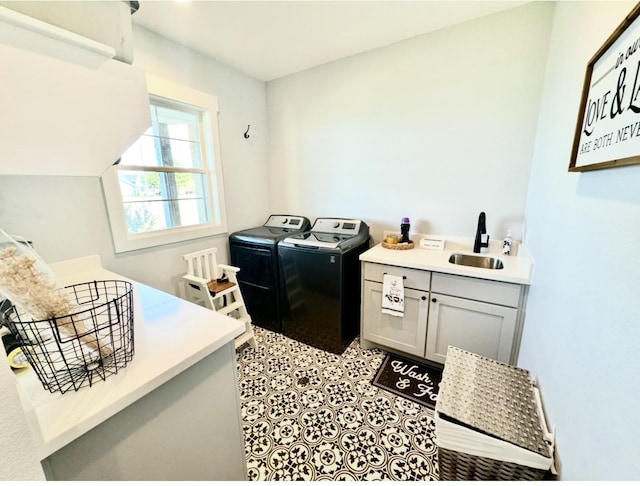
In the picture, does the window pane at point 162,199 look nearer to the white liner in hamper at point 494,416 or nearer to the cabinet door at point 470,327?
the cabinet door at point 470,327

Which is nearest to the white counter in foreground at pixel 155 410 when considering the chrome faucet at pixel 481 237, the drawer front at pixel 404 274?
the drawer front at pixel 404 274

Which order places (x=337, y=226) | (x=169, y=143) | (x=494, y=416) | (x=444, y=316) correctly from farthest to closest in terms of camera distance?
(x=337, y=226) → (x=169, y=143) → (x=444, y=316) → (x=494, y=416)

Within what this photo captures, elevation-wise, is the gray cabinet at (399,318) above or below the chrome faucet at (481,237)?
below

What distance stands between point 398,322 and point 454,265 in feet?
2.02

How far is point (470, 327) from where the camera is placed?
1753 millimetres

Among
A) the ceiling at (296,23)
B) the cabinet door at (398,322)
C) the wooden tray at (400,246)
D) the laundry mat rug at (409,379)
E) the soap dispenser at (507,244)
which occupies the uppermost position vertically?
the ceiling at (296,23)

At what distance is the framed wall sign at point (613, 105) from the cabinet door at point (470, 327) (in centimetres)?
102

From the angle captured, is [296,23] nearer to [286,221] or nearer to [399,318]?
[286,221]

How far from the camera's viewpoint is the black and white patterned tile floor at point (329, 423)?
134 cm

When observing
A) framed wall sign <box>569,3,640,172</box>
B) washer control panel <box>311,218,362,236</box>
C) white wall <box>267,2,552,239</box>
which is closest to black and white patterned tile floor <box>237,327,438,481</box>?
washer control panel <box>311,218,362,236</box>

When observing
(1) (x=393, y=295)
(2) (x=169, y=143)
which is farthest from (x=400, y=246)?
(2) (x=169, y=143)

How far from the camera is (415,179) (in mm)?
2299

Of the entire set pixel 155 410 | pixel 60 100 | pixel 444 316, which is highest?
pixel 60 100

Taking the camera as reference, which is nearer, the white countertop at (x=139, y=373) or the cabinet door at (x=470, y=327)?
the white countertop at (x=139, y=373)
